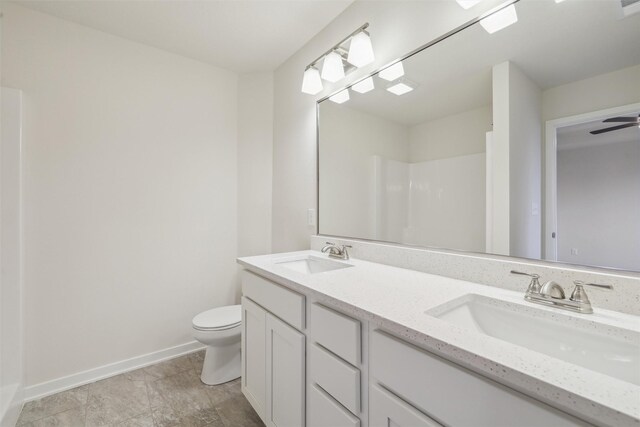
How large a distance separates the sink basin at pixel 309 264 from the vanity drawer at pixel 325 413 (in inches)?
25.9

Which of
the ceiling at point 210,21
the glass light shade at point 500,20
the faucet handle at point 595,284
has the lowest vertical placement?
the faucet handle at point 595,284

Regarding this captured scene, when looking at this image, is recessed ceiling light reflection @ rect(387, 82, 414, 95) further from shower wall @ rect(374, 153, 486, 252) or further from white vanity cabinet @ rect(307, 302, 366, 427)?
white vanity cabinet @ rect(307, 302, 366, 427)

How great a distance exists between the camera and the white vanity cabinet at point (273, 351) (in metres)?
1.07

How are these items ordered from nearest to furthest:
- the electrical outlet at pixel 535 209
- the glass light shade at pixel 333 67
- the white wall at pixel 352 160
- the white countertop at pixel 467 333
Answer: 1. the white countertop at pixel 467 333
2. the electrical outlet at pixel 535 209
3. the white wall at pixel 352 160
4. the glass light shade at pixel 333 67

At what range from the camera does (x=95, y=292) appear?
6.10ft

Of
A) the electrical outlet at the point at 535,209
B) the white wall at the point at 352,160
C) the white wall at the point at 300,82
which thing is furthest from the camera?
the white wall at the point at 352,160

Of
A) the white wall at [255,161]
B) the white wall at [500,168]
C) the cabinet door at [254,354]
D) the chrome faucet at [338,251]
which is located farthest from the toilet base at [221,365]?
the white wall at [500,168]

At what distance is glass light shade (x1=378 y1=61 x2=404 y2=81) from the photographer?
55.0 inches

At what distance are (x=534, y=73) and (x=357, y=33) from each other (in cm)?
90

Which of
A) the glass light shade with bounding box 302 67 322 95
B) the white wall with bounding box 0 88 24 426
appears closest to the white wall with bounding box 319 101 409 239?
the glass light shade with bounding box 302 67 322 95

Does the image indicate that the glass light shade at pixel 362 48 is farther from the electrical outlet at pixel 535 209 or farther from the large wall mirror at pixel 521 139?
the electrical outlet at pixel 535 209

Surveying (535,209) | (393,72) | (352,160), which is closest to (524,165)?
(535,209)

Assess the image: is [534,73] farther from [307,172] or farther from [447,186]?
[307,172]

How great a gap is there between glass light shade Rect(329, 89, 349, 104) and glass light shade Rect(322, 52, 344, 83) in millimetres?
93
